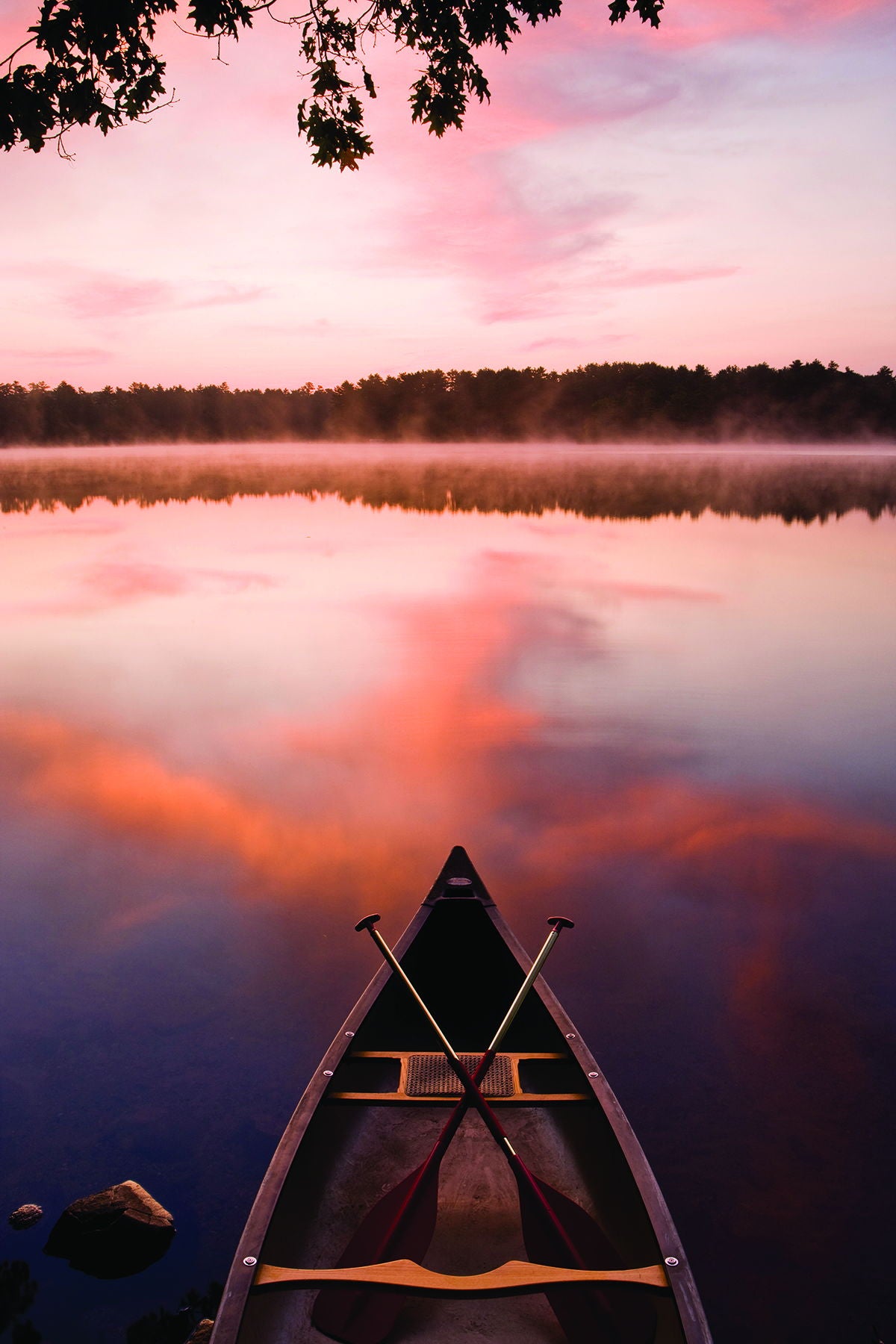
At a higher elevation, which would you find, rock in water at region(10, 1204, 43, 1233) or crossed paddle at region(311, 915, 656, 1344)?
crossed paddle at region(311, 915, 656, 1344)

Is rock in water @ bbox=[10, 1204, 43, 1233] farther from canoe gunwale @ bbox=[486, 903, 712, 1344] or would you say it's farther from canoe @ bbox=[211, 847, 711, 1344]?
canoe gunwale @ bbox=[486, 903, 712, 1344]

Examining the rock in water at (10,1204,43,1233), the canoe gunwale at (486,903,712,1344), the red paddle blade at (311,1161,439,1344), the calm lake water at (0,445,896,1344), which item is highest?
the canoe gunwale at (486,903,712,1344)

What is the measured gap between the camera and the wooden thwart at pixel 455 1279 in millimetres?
3217

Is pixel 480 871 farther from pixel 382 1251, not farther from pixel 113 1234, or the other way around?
pixel 382 1251

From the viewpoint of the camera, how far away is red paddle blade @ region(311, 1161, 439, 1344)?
3.45 metres

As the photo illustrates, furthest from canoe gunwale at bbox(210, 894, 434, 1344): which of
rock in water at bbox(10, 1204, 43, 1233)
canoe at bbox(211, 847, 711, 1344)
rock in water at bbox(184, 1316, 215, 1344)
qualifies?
rock in water at bbox(10, 1204, 43, 1233)

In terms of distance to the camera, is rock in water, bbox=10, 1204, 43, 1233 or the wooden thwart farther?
rock in water, bbox=10, 1204, 43, 1233

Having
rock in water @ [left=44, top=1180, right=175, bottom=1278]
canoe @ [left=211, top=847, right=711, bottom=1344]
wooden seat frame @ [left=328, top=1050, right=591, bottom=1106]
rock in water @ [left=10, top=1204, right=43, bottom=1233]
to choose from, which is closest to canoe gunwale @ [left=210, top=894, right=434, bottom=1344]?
canoe @ [left=211, top=847, right=711, bottom=1344]

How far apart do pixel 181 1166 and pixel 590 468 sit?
8983cm

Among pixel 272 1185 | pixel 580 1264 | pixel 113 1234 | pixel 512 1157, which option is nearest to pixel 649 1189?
pixel 580 1264

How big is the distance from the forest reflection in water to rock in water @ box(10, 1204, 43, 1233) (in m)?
39.2

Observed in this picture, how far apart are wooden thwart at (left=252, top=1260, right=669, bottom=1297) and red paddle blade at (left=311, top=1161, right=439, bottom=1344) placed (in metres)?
0.06

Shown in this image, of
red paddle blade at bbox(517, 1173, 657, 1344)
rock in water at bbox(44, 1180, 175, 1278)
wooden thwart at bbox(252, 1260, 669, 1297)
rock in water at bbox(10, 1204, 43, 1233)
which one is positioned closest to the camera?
wooden thwart at bbox(252, 1260, 669, 1297)

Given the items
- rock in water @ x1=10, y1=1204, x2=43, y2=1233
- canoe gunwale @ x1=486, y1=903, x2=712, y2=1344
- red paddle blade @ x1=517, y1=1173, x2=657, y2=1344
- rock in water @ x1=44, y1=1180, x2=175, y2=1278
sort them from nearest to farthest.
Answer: canoe gunwale @ x1=486, y1=903, x2=712, y2=1344
red paddle blade @ x1=517, y1=1173, x2=657, y2=1344
rock in water @ x1=44, y1=1180, x2=175, y2=1278
rock in water @ x1=10, y1=1204, x2=43, y2=1233
